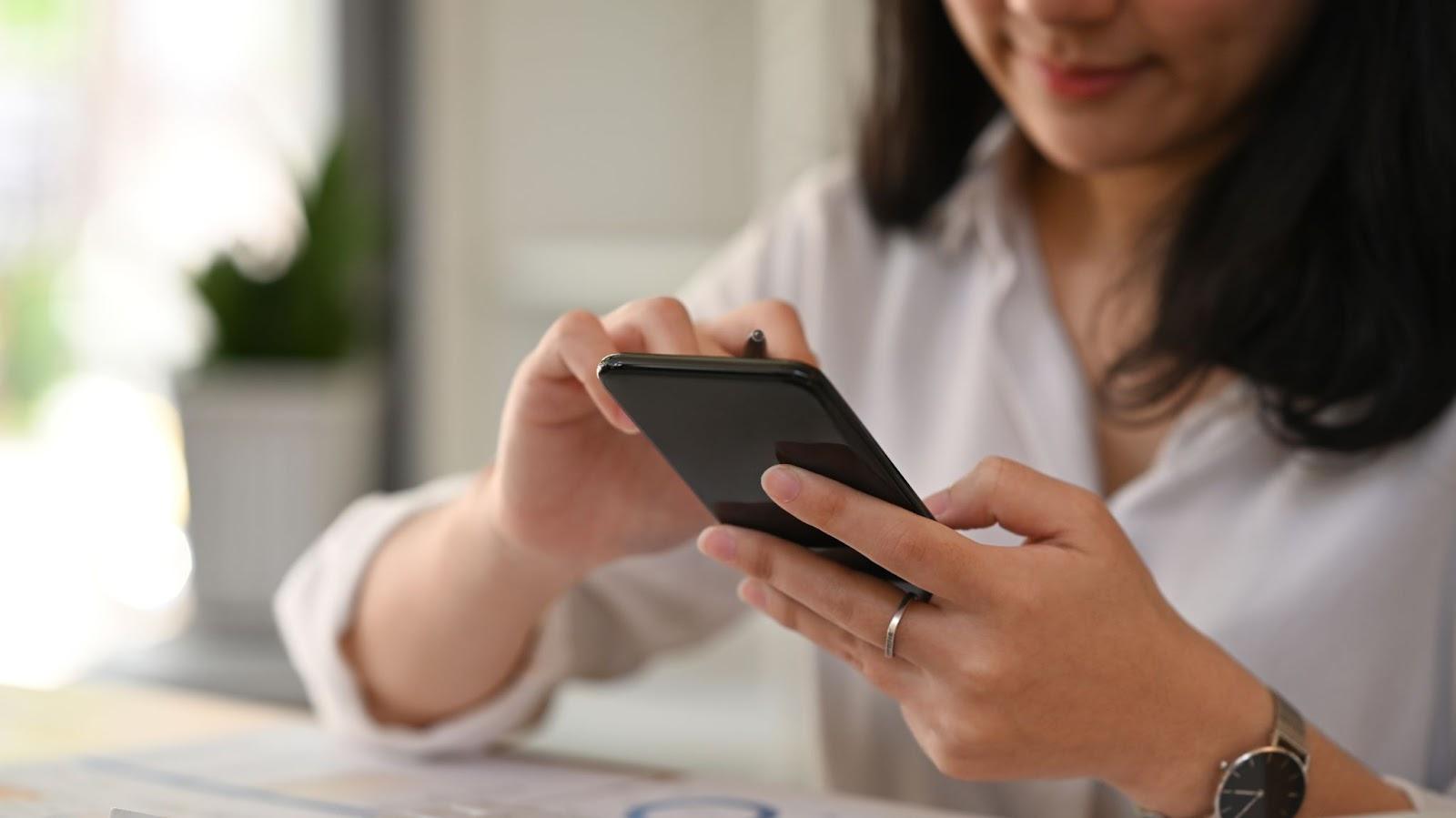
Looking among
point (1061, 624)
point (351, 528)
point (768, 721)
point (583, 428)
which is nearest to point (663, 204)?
point (768, 721)

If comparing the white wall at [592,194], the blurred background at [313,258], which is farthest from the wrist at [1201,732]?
the white wall at [592,194]

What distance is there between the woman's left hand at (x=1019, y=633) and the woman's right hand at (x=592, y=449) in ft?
0.33

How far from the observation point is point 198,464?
2.69 metres

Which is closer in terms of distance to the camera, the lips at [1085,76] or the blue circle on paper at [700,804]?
the blue circle on paper at [700,804]

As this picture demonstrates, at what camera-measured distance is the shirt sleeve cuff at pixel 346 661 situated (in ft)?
2.96

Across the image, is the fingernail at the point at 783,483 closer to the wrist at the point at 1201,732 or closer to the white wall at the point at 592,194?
the wrist at the point at 1201,732

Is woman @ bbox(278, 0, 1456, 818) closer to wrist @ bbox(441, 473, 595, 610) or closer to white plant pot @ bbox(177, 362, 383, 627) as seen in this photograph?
wrist @ bbox(441, 473, 595, 610)

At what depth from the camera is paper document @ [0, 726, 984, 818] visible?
721 millimetres

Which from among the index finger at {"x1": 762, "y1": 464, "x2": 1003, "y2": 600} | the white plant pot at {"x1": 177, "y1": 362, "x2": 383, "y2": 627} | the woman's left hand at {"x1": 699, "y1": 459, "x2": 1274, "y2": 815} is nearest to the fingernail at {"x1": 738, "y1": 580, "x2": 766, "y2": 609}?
the woman's left hand at {"x1": 699, "y1": 459, "x2": 1274, "y2": 815}

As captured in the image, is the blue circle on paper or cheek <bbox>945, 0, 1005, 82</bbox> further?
cheek <bbox>945, 0, 1005, 82</bbox>

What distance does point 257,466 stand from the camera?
106 inches

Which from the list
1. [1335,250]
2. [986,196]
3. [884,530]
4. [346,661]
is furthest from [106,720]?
[1335,250]

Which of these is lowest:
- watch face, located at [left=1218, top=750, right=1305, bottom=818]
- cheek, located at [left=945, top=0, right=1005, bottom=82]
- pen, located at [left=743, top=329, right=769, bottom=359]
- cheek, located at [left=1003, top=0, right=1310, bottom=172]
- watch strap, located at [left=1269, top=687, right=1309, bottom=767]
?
watch face, located at [left=1218, top=750, right=1305, bottom=818]

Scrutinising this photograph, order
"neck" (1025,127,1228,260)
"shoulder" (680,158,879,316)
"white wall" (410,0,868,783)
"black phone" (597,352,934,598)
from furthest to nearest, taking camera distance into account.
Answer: "white wall" (410,0,868,783) → "shoulder" (680,158,879,316) → "neck" (1025,127,1228,260) → "black phone" (597,352,934,598)
